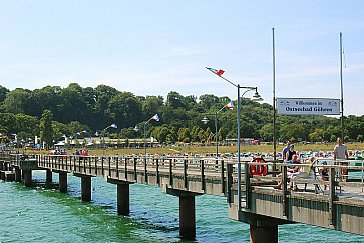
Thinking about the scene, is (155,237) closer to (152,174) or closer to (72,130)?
(152,174)

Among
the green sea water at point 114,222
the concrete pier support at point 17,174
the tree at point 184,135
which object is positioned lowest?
the green sea water at point 114,222

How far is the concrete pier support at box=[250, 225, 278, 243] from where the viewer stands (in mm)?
18812

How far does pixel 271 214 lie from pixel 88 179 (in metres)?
30.3

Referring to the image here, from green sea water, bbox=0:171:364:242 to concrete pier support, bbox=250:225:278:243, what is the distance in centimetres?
868

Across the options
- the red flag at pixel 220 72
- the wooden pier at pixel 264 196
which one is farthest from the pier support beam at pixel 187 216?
the red flag at pixel 220 72

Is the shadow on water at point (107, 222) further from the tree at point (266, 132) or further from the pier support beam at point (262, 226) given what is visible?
the tree at point (266, 132)

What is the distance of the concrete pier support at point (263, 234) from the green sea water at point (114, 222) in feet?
28.5

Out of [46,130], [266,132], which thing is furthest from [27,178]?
[266,132]

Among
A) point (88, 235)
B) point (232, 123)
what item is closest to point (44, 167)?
point (88, 235)

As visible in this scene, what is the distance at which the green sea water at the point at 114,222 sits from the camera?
94.6 feet

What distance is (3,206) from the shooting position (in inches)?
1743

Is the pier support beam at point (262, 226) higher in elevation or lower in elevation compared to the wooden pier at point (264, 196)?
lower

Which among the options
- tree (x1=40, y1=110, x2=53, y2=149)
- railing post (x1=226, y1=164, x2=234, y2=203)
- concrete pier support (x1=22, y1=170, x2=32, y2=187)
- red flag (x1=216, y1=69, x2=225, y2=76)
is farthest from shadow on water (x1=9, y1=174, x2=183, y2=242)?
tree (x1=40, y1=110, x2=53, y2=149)

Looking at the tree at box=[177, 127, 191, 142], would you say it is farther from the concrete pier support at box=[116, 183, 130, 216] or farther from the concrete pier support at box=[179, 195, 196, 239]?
the concrete pier support at box=[179, 195, 196, 239]
